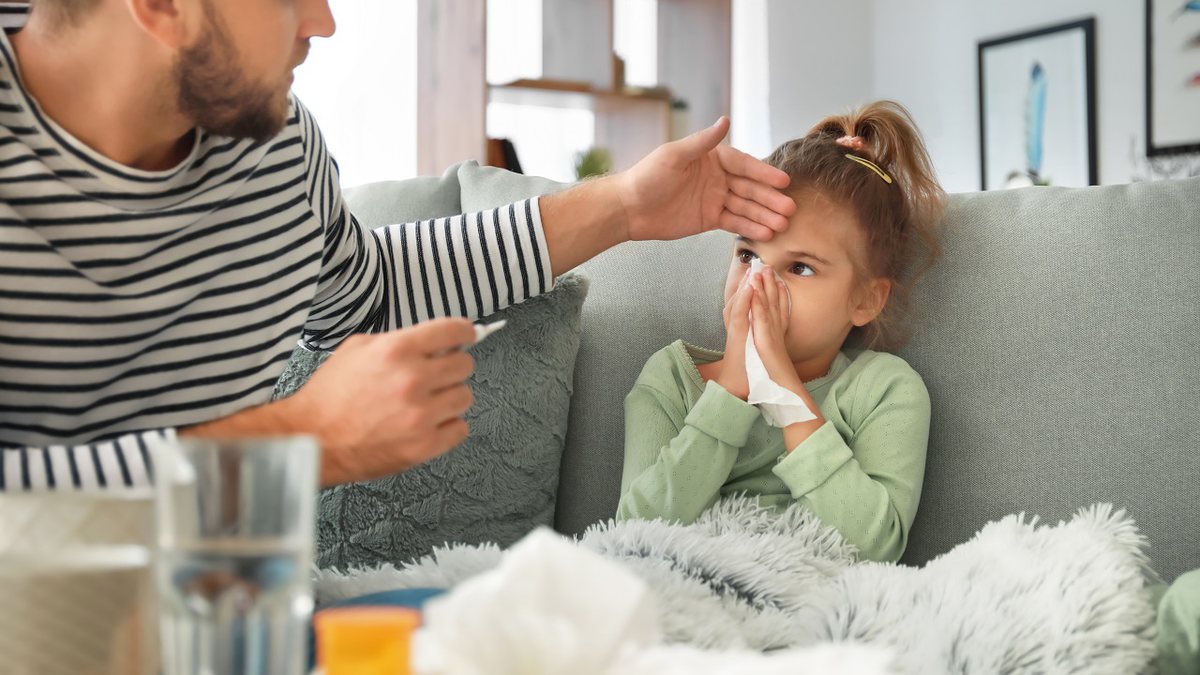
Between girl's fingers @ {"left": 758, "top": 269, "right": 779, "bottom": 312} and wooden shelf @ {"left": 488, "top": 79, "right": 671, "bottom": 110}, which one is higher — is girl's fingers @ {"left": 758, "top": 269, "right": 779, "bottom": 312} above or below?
below

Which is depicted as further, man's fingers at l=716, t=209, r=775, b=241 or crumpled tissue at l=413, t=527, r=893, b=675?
man's fingers at l=716, t=209, r=775, b=241

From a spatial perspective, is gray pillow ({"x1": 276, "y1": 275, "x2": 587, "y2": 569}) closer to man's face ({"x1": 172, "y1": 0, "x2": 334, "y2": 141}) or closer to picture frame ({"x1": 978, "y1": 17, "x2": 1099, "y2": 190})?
man's face ({"x1": 172, "y1": 0, "x2": 334, "y2": 141})

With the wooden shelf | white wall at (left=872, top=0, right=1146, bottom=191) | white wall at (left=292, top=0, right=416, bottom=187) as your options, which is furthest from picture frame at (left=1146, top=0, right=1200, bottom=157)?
white wall at (left=292, top=0, right=416, bottom=187)

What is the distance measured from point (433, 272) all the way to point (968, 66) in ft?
11.3

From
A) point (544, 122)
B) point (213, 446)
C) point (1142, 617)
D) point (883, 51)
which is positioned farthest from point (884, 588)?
point (883, 51)

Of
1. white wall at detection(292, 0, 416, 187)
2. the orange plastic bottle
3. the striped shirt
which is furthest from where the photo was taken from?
white wall at detection(292, 0, 416, 187)

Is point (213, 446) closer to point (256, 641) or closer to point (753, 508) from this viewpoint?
point (256, 641)

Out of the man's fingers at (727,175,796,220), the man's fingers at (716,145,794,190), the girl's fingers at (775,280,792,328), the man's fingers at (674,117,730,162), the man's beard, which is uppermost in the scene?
the man's beard

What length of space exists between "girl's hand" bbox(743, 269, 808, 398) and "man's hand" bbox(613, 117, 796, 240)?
2.4 inches

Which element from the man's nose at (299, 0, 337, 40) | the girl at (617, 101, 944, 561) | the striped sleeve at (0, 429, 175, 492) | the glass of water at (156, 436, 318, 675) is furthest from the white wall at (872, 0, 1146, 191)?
the glass of water at (156, 436, 318, 675)

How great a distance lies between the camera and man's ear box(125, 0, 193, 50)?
1.05m

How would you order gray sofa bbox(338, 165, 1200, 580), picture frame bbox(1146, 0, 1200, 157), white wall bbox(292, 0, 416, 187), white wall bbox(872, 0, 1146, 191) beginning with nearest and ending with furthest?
gray sofa bbox(338, 165, 1200, 580) → white wall bbox(292, 0, 416, 187) → picture frame bbox(1146, 0, 1200, 157) → white wall bbox(872, 0, 1146, 191)

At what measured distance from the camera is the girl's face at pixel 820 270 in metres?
1.38

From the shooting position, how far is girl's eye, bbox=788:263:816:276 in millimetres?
1394
